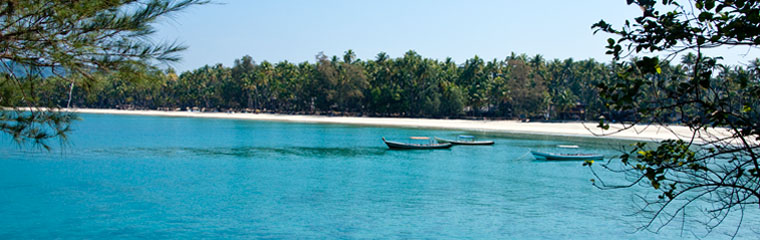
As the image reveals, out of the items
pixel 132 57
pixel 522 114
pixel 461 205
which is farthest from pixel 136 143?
pixel 522 114

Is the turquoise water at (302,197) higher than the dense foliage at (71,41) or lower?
lower

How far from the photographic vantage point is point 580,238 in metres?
15.4

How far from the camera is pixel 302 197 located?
21.2 m

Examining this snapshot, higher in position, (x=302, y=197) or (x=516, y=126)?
(x=516, y=126)

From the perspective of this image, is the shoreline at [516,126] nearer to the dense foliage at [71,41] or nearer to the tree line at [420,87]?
the tree line at [420,87]

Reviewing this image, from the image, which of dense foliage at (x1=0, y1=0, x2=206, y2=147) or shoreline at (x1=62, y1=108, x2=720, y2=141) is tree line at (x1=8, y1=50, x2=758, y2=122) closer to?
shoreline at (x1=62, y1=108, x2=720, y2=141)

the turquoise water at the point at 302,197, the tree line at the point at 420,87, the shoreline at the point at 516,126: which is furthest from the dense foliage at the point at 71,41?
the tree line at the point at 420,87

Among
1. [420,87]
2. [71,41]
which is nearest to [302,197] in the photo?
[71,41]

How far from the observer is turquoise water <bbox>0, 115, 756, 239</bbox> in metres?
16.0

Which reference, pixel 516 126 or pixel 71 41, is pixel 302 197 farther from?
pixel 516 126

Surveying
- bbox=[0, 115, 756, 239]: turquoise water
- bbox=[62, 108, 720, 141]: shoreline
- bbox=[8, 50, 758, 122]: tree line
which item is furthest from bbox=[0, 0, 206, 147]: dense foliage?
bbox=[8, 50, 758, 122]: tree line

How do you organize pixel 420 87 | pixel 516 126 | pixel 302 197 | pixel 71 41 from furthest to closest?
pixel 420 87 < pixel 516 126 < pixel 302 197 < pixel 71 41

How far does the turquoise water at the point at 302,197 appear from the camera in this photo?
1598cm

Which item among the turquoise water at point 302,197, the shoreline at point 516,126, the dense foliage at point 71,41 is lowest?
the turquoise water at point 302,197
